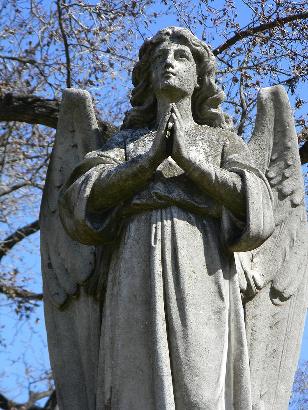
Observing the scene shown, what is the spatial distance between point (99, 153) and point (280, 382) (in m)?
1.81

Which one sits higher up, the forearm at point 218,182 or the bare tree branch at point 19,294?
the bare tree branch at point 19,294

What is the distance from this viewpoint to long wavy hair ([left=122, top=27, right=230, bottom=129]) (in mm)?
9336

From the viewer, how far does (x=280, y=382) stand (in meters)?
9.10

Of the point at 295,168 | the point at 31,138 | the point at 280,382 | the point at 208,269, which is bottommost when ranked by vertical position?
the point at 280,382

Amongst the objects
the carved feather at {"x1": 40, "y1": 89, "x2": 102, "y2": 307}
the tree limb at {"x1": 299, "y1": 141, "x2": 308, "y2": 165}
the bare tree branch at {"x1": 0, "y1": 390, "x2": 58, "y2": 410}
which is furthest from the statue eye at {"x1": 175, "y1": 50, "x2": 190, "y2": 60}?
the bare tree branch at {"x1": 0, "y1": 390, "x2": 58, "y2": 410}

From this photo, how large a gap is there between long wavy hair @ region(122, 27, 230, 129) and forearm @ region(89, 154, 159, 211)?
0.71 meters

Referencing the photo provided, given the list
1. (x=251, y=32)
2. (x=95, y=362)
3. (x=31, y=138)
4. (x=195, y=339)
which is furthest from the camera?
(x=31, y=138)

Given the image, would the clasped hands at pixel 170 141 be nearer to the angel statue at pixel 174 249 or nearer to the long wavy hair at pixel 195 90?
the angel statue at pixel 174 249

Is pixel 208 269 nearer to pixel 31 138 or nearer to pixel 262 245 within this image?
pixel 262 245

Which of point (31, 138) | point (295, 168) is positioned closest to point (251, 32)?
point (31, 138)

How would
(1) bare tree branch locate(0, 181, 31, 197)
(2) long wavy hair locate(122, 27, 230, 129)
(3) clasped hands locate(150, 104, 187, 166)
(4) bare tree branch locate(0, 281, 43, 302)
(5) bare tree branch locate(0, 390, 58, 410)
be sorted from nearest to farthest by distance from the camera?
1. (3) clasped hands locate(150, 104, 187, 166)
2. (2) long wavy hair locate(122, 27, 230, 129)
3. (1) bare tree branch locate(0, 181, 31, 197)
4. (4) bare tree branch locate(0, 281, 43, 302)
5. (5) bare tree branch locate(0, 390, 58, 410)

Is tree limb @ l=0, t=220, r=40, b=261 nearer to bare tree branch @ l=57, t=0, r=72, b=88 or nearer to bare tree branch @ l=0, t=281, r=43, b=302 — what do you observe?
bare tree branch @ l=0, t=281, r=43, b=302

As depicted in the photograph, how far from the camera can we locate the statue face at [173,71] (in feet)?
30.0

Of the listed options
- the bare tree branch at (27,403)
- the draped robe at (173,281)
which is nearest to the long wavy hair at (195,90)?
the draped robe at (173,281)
